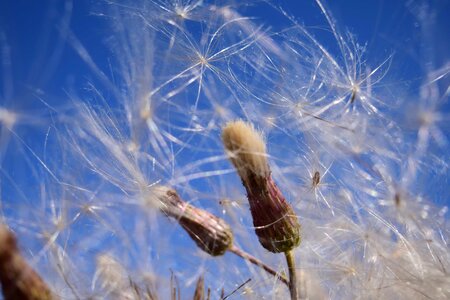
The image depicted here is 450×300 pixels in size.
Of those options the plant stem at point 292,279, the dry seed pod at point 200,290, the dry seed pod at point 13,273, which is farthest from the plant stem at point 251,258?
the dry seed pod at point 13,273

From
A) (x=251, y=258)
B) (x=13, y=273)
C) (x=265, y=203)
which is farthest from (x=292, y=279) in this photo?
(x=13, y=273)

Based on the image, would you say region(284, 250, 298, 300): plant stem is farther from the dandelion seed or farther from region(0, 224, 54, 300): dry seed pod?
region(0, 224, 54, 300): dry seed pod

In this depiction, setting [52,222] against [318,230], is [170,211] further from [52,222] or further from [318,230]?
[318,230]

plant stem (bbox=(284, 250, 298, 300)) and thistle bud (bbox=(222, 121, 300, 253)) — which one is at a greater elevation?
thistle bud (bbox=(222, 121, 300, 253))

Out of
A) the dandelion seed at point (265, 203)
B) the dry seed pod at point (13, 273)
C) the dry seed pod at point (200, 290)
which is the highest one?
the dandelion seed at point (265, 203)

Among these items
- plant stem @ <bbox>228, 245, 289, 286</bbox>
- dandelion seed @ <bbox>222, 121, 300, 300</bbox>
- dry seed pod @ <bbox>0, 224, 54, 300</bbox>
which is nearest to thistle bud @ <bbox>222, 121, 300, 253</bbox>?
dandelion seed @ <bbox>222, 121, 300, 300</bbox>

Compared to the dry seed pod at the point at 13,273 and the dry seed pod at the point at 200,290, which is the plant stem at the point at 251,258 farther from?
the dry seed pod at the point at 13,273
